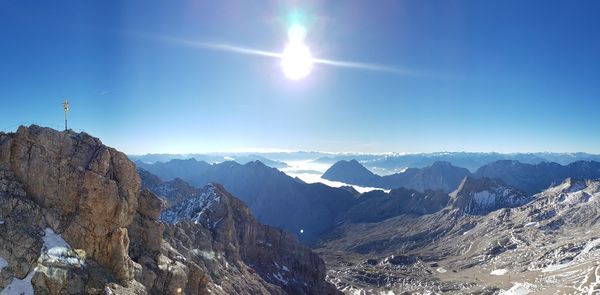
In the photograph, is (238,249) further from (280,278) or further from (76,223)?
(76,223)

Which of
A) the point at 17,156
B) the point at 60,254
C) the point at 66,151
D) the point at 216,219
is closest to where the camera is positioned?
the point at 60,254

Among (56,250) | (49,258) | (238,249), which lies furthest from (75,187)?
(238,249)

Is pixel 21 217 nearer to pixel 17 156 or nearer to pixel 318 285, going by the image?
pixel 17 156

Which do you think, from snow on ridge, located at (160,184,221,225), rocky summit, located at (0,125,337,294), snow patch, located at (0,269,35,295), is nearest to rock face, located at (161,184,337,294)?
snow on ridge, located at (160,184,221,225)

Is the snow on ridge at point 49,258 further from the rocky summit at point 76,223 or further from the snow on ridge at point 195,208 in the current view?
the snow on ridge at point 195,208

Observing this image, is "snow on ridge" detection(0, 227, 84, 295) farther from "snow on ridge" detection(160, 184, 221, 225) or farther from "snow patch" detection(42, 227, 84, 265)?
"snow on ridge" detection(160, 184, 221, 225)

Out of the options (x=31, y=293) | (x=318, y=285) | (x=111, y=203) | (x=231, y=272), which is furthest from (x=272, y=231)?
(x=31, y=293)

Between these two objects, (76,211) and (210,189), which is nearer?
(76,211)

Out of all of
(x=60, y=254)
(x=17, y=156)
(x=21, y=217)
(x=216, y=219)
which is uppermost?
(x=17, y=156)
